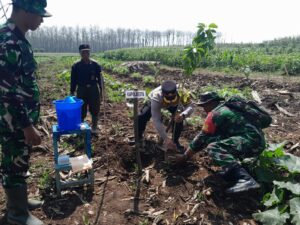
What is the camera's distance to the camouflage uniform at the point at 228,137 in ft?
13.3

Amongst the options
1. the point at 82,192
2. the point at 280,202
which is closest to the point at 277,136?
the point at 280,202

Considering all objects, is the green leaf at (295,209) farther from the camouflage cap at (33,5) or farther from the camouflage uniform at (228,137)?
the camouflage cap at (33,5)

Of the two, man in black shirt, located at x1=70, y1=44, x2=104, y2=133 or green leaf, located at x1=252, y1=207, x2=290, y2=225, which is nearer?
green leaf, located at x1=252, y1=207, x2=290, y2=225

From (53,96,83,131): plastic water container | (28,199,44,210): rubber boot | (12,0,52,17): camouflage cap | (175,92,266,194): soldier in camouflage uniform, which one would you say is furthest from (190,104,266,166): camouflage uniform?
(12,0,52,17): camouflage cap

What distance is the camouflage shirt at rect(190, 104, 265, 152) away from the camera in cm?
413

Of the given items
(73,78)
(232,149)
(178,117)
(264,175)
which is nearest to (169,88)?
(178,117)

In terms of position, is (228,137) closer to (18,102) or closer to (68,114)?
(68,114)

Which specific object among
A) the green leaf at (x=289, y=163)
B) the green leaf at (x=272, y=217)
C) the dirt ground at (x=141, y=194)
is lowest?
the dirt ground at (x=141, y=194)

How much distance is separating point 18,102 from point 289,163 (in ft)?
11.5

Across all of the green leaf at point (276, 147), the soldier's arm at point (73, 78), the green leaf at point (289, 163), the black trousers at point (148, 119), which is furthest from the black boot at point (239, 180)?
the soldier's arm at point (73, 78)

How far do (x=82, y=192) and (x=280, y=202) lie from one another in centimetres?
267

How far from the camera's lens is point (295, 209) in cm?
321

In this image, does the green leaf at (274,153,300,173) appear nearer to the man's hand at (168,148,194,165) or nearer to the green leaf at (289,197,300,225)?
the green leaf at (289,197,300,225)

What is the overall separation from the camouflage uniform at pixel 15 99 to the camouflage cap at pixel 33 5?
22 centimetres
